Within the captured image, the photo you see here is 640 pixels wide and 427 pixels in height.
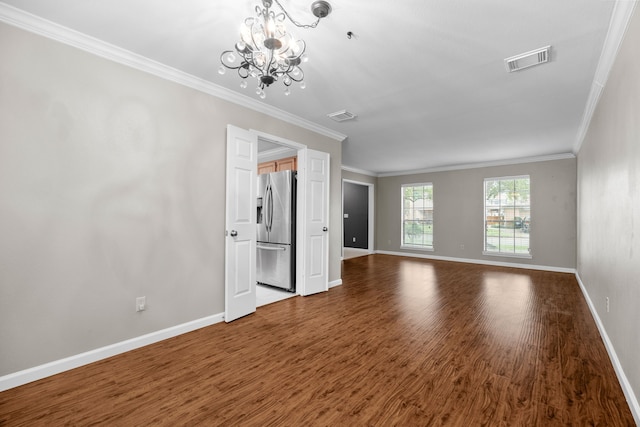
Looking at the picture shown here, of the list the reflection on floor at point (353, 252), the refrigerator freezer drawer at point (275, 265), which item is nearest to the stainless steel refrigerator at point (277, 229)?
the refrigerator freezer drawer at point (275, 265)

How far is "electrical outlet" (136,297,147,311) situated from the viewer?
2.59 m

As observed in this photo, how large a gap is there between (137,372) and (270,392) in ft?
3.55

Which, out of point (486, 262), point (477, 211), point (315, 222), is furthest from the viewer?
point (477, 211)

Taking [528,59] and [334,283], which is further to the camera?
[334,283]

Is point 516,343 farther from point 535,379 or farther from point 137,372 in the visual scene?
point 137,372

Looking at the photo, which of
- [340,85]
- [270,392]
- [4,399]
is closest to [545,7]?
[340,85]

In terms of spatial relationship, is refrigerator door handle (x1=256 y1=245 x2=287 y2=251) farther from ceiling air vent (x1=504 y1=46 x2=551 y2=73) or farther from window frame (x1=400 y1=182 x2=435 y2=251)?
window frame (x1=400 y1=182 x2=435 y2=251)

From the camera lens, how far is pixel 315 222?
435 cm

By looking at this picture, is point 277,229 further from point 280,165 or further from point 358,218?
point 358,218

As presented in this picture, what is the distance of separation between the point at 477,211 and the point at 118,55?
24.9 ft

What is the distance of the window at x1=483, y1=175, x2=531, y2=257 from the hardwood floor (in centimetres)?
341

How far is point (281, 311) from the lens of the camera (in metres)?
3.59

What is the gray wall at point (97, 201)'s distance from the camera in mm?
2043

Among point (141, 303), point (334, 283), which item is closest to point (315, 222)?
point (334, 283)
